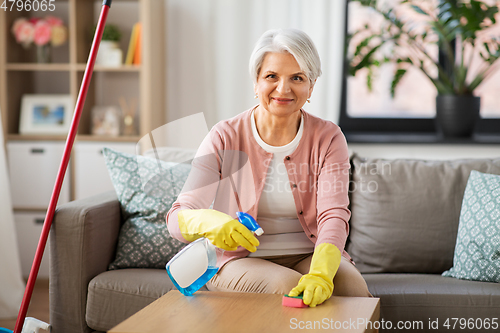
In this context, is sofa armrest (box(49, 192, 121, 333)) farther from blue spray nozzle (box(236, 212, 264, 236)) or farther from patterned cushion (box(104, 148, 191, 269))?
blue spray nozzle (box(236, 212, 264, 236))

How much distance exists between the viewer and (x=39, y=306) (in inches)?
93.0

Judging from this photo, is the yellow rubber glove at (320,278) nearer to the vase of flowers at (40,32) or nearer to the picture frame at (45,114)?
the picture frame at (45,114)

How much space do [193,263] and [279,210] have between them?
40 centimetres

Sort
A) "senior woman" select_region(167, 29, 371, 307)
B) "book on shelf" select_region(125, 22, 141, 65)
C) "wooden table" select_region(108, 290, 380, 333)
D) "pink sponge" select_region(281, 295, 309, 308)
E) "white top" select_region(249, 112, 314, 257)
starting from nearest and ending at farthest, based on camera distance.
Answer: "wooden table" select_region(108, 290, 380, 333), "pink sponge" select_region(281, 295, 309, 308), "senior woman" select_region(167, 29, 371, 307), "white top" select_region(249, 112, 314, 257), "book on shelf" select_region(125, 22, 141, 65)

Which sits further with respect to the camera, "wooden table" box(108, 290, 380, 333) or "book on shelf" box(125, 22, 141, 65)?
"book on shelf" box(125, 22, 141, 65)

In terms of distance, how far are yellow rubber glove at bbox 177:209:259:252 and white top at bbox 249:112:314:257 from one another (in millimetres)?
295

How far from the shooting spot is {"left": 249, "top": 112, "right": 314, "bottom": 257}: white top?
1.49 meters

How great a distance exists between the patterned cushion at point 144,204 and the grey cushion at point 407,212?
0.67m

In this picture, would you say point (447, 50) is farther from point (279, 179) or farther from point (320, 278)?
point (320, 278)

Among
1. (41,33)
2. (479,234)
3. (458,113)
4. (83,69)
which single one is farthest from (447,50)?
(41,33)

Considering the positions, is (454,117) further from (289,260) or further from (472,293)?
(289,260)

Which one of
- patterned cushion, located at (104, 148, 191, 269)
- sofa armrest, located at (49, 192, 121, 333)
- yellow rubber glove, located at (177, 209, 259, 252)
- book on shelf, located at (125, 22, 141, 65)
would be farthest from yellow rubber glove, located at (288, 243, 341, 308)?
book on shelf, located at (125, 22, 141, 65)

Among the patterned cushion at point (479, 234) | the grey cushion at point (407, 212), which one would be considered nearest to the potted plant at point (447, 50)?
the grey cushion at point (407, 212)

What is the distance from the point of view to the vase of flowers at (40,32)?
A: 256 centimetres
